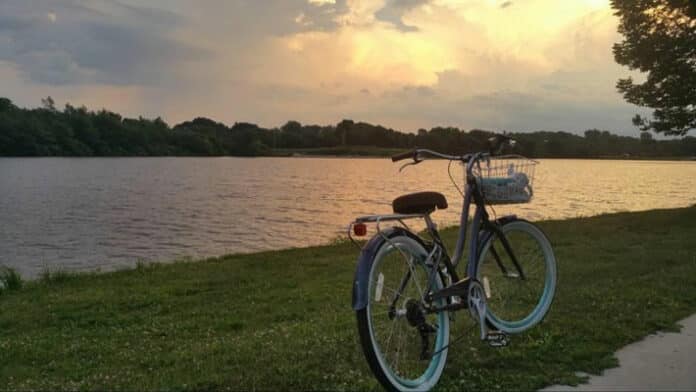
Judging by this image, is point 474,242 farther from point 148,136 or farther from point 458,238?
point 148,136

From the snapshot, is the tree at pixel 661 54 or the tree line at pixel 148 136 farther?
the tree line at pixel 148 136

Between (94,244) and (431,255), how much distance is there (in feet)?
58.3

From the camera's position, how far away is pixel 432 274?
368 centimetres

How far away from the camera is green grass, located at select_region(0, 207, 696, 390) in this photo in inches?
152

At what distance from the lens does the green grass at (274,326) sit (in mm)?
3871

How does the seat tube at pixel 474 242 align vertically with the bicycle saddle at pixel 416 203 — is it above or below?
below

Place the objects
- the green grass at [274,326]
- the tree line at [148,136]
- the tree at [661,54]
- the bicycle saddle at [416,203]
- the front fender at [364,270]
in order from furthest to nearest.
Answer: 1. the tree line at [148,136]
2. the tree at [661,54]
3. the green grass at [274,326]
4. the bicycle saddle at [416,203]
5. the front fender at [364,270]

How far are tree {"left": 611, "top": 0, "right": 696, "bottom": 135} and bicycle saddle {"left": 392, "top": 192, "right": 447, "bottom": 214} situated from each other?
49.2ft

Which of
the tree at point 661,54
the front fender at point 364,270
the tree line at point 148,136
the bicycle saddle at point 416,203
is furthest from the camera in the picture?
the tree line at point 148,136

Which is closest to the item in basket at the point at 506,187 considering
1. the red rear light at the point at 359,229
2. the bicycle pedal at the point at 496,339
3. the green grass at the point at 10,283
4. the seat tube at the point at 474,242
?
the seat tube at the point at 474,242

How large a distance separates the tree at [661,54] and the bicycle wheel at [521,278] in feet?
44.2

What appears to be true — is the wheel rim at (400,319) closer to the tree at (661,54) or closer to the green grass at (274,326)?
the green grass at (274,326)

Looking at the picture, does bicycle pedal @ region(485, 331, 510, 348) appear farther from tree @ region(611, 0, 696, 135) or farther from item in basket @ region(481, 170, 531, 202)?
tree @ region(611, 0, 696, 135)

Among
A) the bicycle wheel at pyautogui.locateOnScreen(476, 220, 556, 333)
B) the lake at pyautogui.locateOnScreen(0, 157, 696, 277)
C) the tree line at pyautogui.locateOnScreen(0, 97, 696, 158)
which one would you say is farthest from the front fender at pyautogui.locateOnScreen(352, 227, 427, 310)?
the tree line at pyautogui.locateOnScreen(0, 97, 696, 158)
